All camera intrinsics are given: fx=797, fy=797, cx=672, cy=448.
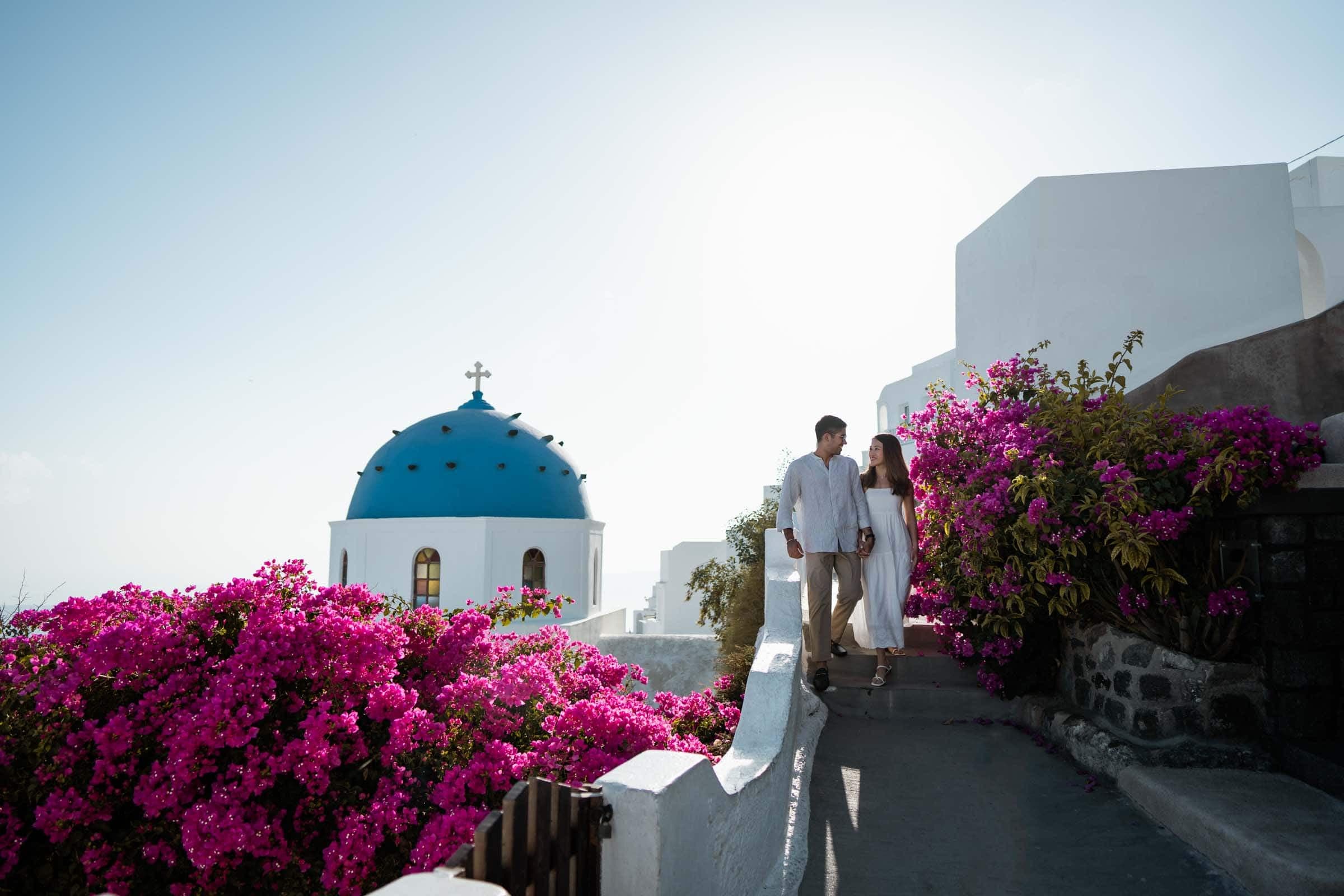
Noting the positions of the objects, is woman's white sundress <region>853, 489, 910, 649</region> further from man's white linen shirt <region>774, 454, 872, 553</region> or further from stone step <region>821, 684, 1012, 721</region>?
stone step <region>821, 684, 1012, 721</region>

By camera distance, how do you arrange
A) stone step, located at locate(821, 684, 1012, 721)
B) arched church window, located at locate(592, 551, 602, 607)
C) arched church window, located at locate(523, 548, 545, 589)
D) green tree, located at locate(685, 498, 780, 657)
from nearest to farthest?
1. stone step, located at locate(821, 684, 1012, 721)
2. green tree, located at locate(685, 498, 780, 657)
3. arched church window, located at locate(523, 548, 545, 589)
4. arched church window, located at locate(592, 551, 602, 607)

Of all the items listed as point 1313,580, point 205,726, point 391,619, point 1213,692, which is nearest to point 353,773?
point 205,726

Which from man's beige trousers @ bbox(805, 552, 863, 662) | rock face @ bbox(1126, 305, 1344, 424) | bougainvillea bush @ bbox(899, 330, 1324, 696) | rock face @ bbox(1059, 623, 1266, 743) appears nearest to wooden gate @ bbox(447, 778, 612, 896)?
man's beige trousers @ bbox(805, 552, 863, 662)

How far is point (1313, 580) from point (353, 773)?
4.67 metres

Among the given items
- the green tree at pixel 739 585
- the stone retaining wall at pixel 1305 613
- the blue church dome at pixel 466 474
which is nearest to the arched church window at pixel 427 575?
the blue church dome at pixel 466 474

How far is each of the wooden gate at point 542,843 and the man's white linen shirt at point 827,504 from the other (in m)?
3.11

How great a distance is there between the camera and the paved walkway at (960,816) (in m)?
3.34

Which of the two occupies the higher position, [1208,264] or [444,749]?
[1208,264]

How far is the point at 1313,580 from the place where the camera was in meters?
3.95

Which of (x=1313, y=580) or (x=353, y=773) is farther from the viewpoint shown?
(x=1313, y=580)

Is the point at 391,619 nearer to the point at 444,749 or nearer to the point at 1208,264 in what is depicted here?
the point at 444,749

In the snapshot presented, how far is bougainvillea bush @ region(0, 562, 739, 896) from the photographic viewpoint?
3246 millimetres

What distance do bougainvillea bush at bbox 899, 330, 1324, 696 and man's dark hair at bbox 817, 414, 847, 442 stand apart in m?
0.77

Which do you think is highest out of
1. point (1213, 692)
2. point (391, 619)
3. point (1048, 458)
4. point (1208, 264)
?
point (1208, 264)
